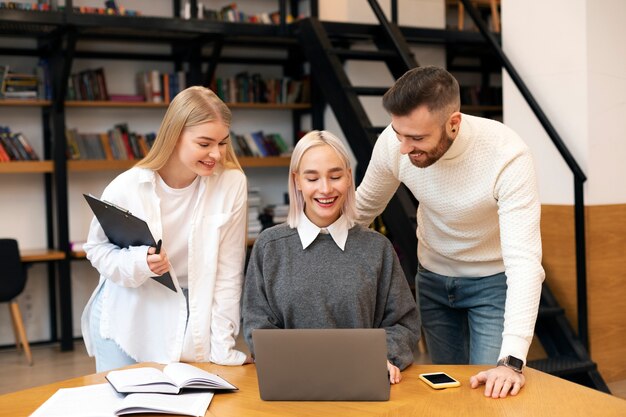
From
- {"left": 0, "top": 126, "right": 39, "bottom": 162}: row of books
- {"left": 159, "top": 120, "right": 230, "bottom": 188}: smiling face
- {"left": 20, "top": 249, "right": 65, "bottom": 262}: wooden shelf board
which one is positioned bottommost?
{"left": 20, "top": 249, "right": 65, "bottom": 262}: wooden shelf board

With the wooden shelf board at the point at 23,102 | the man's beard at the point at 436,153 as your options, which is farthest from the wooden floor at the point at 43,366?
the man's beard at the point at 436,153

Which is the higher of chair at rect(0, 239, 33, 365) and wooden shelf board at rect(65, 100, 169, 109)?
wooden shelf board at rect(65, 100, 169, 109)

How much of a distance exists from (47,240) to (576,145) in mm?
4082

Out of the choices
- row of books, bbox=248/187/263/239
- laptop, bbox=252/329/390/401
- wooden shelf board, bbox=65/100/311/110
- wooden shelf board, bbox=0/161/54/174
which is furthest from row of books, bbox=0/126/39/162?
laptop, bbox=252/329/390/401

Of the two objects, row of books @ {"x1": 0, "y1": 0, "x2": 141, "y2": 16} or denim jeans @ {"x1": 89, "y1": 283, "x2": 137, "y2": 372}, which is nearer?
denim jeans @ {"x1": 89, "y1": 283, "x2": 137, "y2": 372}

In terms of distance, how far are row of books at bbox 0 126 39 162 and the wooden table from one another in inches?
167

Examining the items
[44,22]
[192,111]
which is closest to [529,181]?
[192,111]

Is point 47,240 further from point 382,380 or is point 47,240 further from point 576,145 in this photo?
point 382,380

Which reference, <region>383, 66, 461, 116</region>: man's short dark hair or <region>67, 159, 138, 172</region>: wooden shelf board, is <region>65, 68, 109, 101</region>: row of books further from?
<region>383, 66, 461, 116</region>: man's short dark hair

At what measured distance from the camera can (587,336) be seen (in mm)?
4305

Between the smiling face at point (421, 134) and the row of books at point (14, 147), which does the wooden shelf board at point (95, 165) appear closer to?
the row of books at point (14, 147)

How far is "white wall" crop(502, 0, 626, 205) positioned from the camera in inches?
171

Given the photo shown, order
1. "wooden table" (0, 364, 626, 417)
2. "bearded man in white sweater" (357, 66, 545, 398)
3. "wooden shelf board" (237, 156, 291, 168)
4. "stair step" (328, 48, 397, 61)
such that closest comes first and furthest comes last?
"wooden table" (0, 364, 626, 417), "bearded man in white sweater" (357, 66, 545, 398), "stair step" (328, 48, 397, 61), "wooden shelf board" (237, 156, 291, 168)

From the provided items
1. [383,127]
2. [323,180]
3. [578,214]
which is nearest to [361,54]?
[383,127]
